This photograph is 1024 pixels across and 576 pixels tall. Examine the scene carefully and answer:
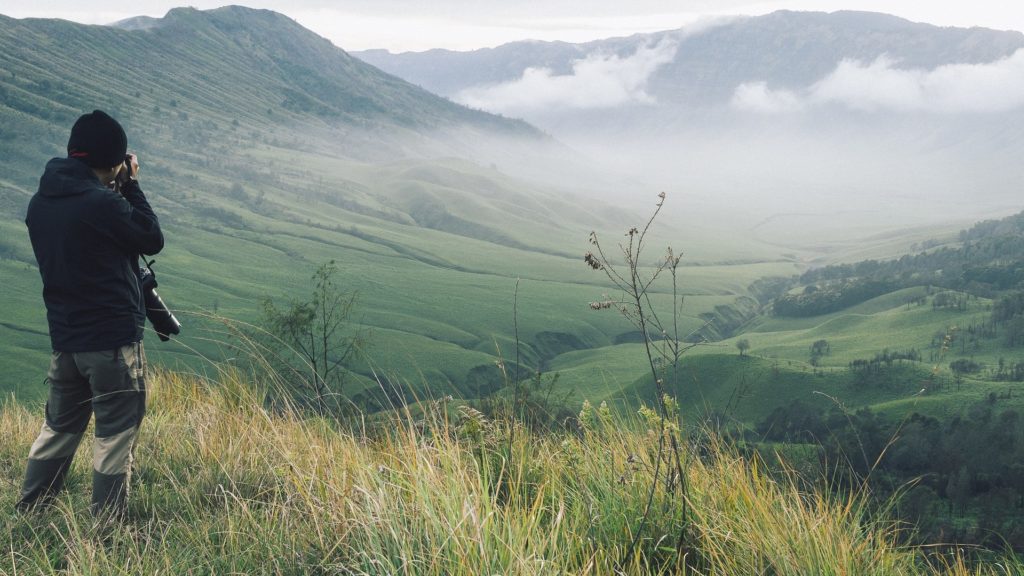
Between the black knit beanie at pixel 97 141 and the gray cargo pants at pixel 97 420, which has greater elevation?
the black knit beanie at pixel 97 141

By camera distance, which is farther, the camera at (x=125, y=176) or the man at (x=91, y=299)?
the camera at (x=125, y=176)

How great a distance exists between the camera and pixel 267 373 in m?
7.29

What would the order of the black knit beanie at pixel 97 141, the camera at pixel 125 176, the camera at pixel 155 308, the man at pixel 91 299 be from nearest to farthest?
the man at pixel 91 299, the black knit beanie at pixel 97 141, the camera at pixel 125 176, the camera at pixel 155 308

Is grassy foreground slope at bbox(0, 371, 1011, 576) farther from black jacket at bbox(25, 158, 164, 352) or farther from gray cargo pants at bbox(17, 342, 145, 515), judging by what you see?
black jacket at bbox(25, 158, 164, 352)

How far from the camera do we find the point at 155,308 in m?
6.72

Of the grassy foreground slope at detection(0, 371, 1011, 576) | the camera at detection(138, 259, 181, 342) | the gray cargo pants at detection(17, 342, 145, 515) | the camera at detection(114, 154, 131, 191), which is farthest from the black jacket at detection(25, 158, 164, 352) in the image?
the grassy foreground slope at detection(0, 371, 1011, 576)

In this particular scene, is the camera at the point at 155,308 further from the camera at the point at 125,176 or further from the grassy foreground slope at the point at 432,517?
the grassy foreground slope at the point at 432,517

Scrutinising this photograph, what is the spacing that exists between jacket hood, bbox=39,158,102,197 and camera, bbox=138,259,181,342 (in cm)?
97

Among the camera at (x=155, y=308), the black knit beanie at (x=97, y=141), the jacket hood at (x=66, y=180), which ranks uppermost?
the black knit beanie at (x=97, y=141)

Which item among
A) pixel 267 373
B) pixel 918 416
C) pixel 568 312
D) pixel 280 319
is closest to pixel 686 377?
pixel 918 416

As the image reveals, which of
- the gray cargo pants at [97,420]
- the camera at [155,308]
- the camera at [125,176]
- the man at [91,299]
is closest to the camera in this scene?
the gray cargo pants at [97,420]

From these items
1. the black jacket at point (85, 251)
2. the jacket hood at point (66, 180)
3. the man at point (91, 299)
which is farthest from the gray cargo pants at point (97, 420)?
the jacket hood at point (66, 180)

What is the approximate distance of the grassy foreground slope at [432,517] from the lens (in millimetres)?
4098

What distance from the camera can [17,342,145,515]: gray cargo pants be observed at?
5551 mm
